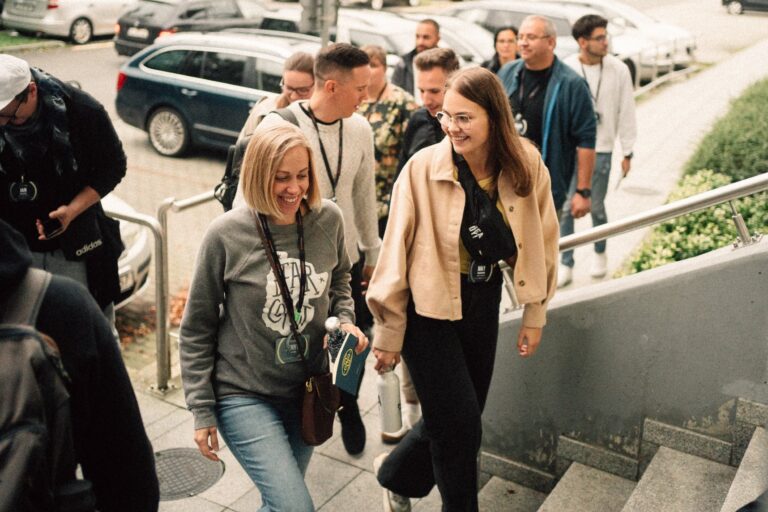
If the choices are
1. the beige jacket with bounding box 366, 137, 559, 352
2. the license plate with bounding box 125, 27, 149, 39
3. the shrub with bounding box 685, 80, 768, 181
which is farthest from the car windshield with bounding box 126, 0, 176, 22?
the beige jacket with bounding box 366, 137, 559, 352

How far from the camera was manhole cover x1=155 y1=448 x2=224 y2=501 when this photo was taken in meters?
4.58

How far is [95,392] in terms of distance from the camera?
2006 millimetres

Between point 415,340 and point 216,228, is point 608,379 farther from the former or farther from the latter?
point 216,228

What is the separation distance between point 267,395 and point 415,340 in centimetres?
66

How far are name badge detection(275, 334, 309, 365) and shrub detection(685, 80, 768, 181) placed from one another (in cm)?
546

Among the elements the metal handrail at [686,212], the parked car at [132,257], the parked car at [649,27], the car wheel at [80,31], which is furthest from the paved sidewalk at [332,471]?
the car wheel at [80,31]

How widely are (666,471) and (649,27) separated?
1634 centimetres

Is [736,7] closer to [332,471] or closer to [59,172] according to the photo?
[332,471]

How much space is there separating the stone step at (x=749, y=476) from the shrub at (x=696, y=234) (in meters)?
2.17

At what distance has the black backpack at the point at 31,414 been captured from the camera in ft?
5.83

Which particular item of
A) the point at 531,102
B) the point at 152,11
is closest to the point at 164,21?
the point at 152,11

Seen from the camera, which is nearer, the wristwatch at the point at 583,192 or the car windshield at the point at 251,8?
the wristwatch at the point at 583,192

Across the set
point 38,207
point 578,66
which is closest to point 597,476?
point 38,207

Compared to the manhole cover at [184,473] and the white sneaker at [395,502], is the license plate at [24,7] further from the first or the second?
the white sneaker at [395,502]
